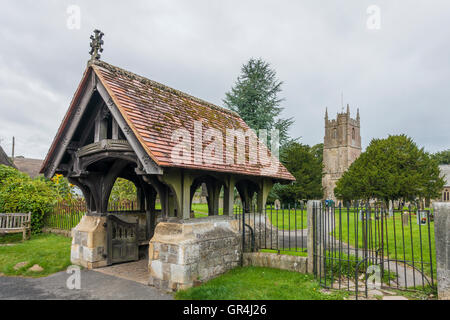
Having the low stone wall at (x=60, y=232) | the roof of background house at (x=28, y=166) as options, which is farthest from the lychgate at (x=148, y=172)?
the roof of background house at (x=28, y=166)

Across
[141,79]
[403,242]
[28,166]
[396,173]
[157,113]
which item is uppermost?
[28,166]

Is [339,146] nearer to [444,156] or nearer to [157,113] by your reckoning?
[444,156]

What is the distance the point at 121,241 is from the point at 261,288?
445 centimetres

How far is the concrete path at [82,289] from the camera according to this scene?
6.18 m

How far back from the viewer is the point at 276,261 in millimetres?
7887

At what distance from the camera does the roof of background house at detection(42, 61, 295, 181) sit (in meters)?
6.25

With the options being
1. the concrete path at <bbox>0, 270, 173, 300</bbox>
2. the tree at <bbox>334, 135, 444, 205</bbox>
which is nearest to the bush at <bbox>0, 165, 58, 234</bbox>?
the concrete path at <bbox>0, 270, 173, 300</bbox>

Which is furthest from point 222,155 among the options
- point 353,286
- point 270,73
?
point 270,73

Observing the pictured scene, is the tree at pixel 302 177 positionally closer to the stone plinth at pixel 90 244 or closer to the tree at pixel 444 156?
the stone plinth at pixel 90 244

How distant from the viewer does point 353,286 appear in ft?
21.8

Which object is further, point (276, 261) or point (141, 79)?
point (141, 79)

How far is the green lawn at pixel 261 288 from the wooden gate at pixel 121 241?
310 centimetres

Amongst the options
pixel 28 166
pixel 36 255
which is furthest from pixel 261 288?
pixel 28 166
